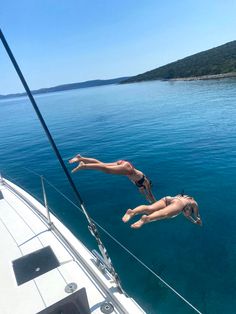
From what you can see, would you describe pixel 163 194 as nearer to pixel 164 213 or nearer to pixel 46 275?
pixel 164 213

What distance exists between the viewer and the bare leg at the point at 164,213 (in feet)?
17.6

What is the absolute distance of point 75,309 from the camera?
4609 mm

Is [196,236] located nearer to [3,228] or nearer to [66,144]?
[3,228]

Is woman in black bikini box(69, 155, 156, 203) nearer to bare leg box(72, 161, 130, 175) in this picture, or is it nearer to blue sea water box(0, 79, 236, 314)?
bare leg box(72, 161, 130, 175)

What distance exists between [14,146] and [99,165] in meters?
25.9

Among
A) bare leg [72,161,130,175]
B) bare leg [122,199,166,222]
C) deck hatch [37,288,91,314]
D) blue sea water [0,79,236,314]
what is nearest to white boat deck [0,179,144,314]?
deck hatch [37,288,91,314]

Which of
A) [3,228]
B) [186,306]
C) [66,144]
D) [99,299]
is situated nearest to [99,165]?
[99,299]

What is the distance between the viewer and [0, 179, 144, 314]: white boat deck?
4996 millimetres

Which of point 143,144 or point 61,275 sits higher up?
point 61,275

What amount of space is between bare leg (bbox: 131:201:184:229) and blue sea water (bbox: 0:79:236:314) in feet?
10.6

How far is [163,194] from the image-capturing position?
46.2ft

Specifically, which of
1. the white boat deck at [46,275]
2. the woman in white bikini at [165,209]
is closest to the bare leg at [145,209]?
the woman in white bikini at [165,209]

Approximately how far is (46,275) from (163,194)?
9309mm

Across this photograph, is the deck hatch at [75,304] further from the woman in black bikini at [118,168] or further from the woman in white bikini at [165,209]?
the woman in black bikini at [118,168]
